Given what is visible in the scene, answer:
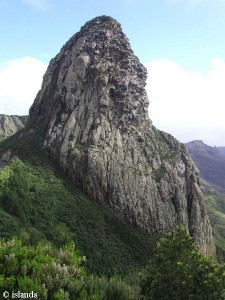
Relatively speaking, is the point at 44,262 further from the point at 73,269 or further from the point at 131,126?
the point at 131,126

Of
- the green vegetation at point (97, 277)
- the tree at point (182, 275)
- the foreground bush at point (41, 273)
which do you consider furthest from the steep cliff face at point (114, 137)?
the foreground bush at point (41, 273)

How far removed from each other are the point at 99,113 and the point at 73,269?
4265 inches

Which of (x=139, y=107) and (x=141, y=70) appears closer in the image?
(x=139, y=107)

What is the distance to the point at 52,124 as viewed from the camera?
437ft

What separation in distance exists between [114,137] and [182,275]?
317 feet

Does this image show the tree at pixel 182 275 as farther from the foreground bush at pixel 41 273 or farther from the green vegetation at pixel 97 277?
the foreground bush at pixel 41 273

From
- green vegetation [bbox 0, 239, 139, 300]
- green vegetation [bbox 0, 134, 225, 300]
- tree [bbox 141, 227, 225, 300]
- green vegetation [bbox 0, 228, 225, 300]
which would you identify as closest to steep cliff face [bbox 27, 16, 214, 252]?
green vegetation [bbox 0, 134, 225, 300]

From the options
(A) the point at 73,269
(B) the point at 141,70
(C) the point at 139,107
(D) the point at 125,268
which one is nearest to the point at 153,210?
(D) the point at 125,268

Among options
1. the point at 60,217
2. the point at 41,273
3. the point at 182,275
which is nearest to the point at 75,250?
the point at 60,217

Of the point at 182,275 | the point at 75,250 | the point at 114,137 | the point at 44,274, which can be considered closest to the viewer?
the point at 44,274

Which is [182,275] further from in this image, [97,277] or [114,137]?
[114,137]

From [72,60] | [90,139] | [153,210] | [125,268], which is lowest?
[125,268]

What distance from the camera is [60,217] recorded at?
349ft

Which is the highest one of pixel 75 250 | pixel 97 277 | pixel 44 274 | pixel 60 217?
pixel 44 274
